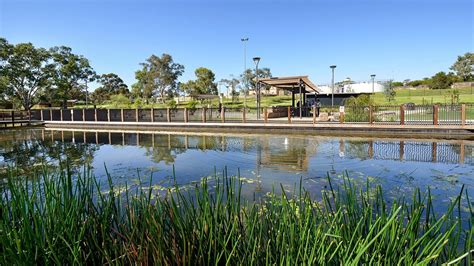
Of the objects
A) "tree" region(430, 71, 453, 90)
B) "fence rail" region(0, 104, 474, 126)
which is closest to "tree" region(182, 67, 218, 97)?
"fence rail" region(0, 104, 474, 126)

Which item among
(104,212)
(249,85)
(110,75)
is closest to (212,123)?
(104,212)

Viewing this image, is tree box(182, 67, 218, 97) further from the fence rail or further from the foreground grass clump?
the foreground grass clump

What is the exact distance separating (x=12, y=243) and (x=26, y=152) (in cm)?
1165

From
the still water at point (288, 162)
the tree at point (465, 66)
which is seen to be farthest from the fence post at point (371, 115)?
the tree at point (465, 66)

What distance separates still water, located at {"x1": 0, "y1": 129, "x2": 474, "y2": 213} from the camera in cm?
648

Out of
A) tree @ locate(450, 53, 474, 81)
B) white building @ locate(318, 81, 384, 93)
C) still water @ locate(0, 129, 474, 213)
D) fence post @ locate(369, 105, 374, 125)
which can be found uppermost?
tree @ locate(450, 53, 474, 81)

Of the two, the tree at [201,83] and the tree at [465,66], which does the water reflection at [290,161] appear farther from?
the tree at [465,66]

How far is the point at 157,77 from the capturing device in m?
52.8

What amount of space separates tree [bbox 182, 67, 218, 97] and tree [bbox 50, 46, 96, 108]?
15.6 meters

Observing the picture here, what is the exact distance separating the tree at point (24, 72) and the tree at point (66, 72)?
118cm

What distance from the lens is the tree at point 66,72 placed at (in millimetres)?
34906

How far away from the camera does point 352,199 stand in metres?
1.68

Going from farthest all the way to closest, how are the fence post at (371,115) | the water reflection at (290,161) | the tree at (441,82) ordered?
1. the tree at (441,82)
2. the fence post at (371,115)
3. the water reflection at (290,161)

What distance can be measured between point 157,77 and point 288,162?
155 feet
